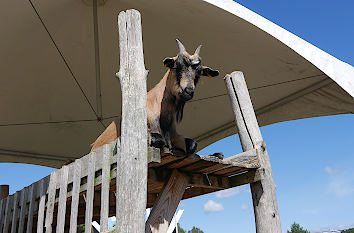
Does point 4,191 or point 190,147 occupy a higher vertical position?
point 4,191

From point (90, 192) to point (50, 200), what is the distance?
33.9 inches

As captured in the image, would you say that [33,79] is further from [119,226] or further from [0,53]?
[119,226]

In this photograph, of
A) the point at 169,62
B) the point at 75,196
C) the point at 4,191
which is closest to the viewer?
the point at 169,62

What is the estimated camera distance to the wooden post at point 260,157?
4.18 m

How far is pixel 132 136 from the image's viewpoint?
3279 millimetres

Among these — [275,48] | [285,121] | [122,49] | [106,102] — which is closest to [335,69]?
[275,48]

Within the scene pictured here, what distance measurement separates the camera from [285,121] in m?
7.61

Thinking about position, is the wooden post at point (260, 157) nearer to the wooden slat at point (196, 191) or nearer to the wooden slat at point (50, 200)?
the wooden slat at point (196, 191)

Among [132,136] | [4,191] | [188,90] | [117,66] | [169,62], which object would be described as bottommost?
[132,136]

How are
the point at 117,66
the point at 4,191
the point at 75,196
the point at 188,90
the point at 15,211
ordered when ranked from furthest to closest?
1. the point at 117,66
2. the point at 4,191
3. the point at 15,211
4. the point at 75,196
5. the point at 188,90

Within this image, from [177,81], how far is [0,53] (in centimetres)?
426

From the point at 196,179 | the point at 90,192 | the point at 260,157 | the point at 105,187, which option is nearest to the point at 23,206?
the point at 90,192

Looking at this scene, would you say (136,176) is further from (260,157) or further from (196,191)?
(196,191)

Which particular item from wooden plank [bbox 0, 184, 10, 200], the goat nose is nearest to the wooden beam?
the goat nose
